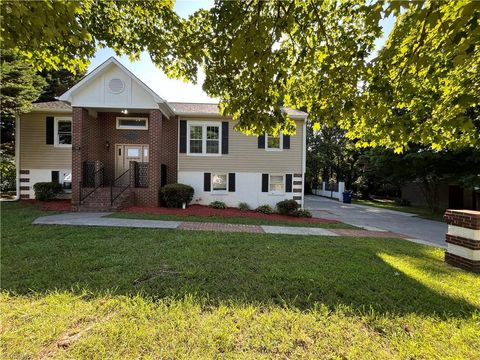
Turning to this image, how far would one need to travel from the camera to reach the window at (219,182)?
15.0 metres

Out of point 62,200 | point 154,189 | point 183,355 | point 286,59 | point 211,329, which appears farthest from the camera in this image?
point 62,200

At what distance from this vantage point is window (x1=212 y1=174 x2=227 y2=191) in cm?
1498

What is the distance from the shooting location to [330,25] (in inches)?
183

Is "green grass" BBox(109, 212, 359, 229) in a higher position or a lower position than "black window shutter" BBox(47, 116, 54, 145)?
lower

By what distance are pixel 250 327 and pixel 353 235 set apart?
7.17m

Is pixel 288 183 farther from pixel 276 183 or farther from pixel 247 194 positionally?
pixel 247 194

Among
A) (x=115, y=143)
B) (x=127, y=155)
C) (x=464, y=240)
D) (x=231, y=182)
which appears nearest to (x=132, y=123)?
(x=115, y=143)

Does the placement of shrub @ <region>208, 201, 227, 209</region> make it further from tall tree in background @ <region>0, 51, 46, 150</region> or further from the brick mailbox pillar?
tall tree in background @ <region>0, 51, 46, 150</region>

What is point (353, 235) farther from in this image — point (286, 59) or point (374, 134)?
point (286, 59)

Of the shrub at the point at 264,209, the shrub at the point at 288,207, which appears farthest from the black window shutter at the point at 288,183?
the shrub at the point at 264,209

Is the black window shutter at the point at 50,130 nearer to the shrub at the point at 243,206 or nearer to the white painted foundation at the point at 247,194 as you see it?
the white painted foundation at the point at 247,194

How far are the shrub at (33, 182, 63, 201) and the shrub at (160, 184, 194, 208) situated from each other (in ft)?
19.1

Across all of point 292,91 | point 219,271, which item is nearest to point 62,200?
point 219,271

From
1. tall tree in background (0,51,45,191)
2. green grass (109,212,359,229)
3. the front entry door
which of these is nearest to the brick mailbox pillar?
green grass (109,212,359,229)
